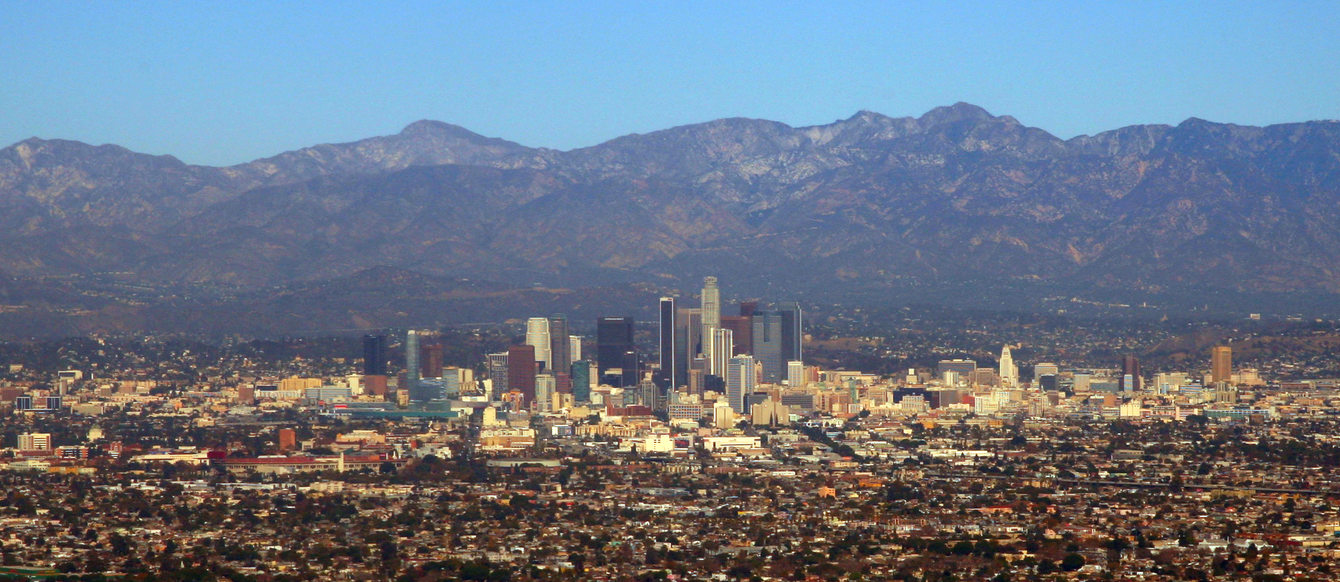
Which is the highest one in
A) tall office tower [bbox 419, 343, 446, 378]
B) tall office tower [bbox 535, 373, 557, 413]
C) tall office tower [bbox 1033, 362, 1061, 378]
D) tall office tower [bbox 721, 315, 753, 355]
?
tall office tower [bbox 721, 315, 753, 355]

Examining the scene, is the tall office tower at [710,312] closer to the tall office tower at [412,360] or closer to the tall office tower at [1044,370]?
the tall office tower at [412,360]

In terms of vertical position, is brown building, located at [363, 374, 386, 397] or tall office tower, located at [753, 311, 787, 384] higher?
tall office tower, located at [753, 311, 787, 384]

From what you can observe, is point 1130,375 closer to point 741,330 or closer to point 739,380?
point 739,380

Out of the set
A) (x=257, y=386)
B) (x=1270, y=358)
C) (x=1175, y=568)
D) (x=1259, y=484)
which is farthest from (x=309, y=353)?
(x=1175, y=568)

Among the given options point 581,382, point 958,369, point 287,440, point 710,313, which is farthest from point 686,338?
point 287,440

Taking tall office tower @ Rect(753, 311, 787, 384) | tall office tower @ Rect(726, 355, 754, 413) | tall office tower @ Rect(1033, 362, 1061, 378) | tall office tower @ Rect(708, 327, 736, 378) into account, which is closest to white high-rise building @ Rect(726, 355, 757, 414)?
tall office tower @ Rect(726, 355, 754, 413)

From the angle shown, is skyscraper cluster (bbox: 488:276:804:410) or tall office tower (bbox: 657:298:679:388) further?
tall office tower (bbox: 657:298:679:388)

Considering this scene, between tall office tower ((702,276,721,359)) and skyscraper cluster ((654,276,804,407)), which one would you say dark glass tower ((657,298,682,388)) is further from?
tall office tower ((702,276,721,359))
